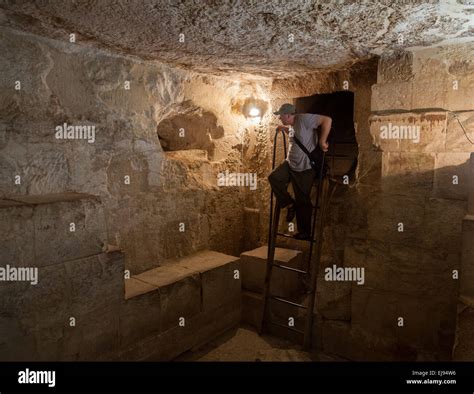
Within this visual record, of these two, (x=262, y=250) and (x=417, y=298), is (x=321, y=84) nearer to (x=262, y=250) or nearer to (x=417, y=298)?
(x=262, y=250)

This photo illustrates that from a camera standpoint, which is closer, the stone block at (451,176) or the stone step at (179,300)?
the stone block at (451,176)

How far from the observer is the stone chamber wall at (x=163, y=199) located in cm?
248

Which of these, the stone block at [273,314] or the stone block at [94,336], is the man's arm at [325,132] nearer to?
the stone block at [273,314]

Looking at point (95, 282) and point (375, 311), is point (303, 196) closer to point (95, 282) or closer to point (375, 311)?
point (375, 311)

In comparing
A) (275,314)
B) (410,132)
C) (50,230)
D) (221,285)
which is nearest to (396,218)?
(410,132)

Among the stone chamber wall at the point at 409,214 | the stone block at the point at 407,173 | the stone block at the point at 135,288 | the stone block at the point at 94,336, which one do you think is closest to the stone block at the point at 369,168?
the stone chamber wall at the point at 409,214

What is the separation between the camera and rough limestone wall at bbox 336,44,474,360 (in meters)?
2.99

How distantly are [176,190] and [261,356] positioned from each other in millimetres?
1898

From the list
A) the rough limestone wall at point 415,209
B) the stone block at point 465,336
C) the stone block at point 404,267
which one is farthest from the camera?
the stone block at point 404,267

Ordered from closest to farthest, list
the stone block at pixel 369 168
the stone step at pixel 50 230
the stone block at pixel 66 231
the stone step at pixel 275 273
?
1. the stone step at pixel 50 230
2. the stone block at pixel 66 231
3. the stone block at pixel 369 168
4. the stone step at pixel 275 273

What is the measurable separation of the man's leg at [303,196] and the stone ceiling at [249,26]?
1.08 metres

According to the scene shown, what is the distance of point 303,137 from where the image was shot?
365 centimetres

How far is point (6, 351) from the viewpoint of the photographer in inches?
87.6

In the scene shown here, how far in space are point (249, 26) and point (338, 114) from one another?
2.29m
